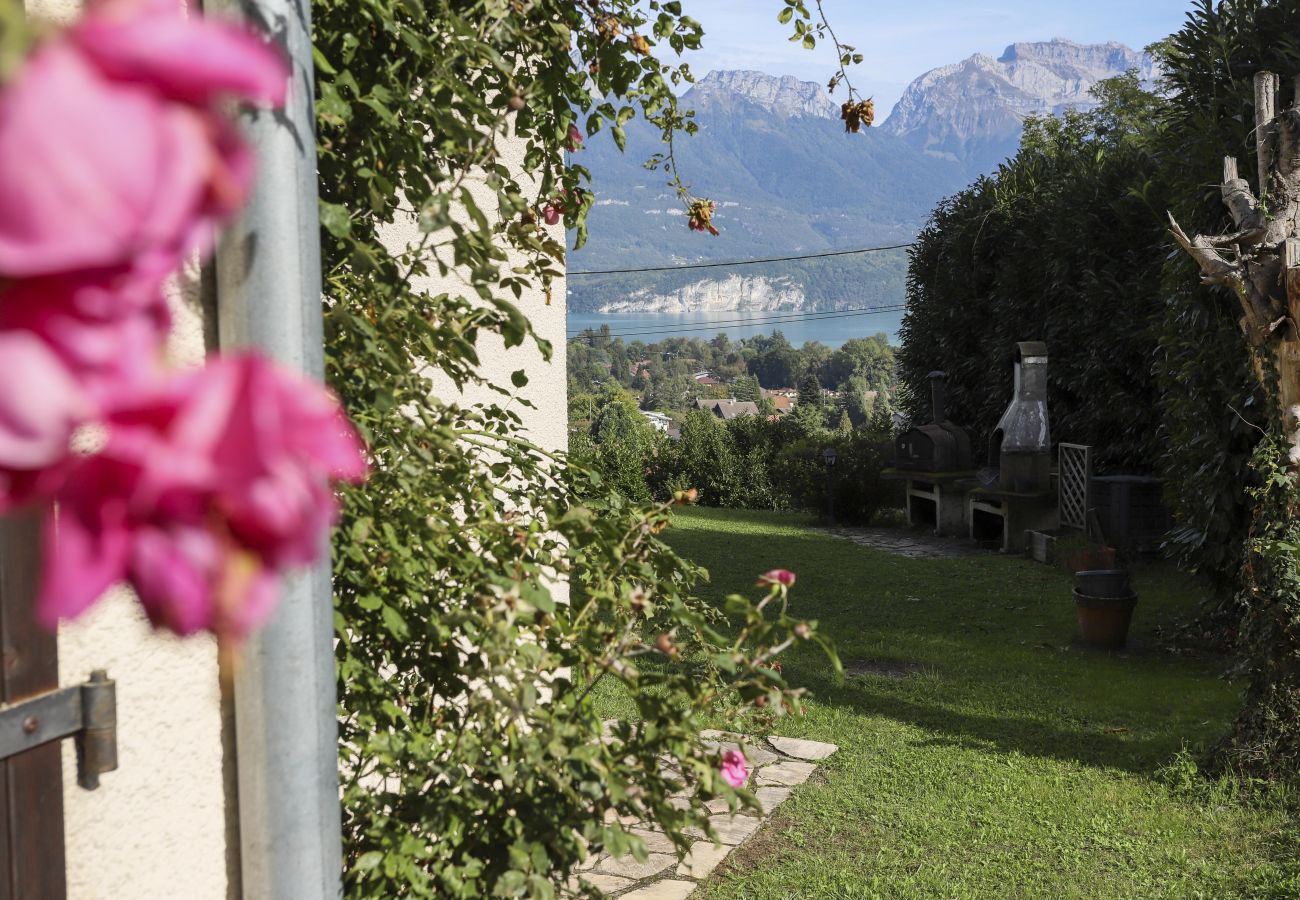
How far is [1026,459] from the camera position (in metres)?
12.5

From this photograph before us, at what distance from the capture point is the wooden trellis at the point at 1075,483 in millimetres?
11789

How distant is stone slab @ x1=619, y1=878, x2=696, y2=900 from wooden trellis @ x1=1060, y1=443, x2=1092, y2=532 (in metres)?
8.68

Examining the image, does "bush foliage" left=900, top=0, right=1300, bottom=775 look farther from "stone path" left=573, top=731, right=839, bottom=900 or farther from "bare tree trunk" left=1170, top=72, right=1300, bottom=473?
"stone path" left=573, top=731, right=839, bottom=900

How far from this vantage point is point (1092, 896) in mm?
4141

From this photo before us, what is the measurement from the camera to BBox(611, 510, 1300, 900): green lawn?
170 inches

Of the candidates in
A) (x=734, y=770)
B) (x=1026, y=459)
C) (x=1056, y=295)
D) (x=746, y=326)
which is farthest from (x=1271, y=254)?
(x=746, y=326)

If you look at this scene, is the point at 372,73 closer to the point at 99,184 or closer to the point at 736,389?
the point at 99,184

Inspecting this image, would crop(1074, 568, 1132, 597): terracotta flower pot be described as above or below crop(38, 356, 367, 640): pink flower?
below

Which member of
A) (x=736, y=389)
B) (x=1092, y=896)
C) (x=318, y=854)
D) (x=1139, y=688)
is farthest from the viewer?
(x=736, y=389)

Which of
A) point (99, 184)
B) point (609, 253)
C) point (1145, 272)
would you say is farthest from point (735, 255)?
point (99, 184)

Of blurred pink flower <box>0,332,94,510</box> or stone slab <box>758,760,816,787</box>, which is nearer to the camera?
blurred pink flower <box>0,332,94,510</box>

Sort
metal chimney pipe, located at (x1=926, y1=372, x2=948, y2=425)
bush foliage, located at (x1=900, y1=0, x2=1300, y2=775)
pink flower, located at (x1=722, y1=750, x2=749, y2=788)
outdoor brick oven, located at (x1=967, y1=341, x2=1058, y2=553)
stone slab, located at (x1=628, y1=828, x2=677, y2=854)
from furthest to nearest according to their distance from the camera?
metal chimney pipe, located at (x1=926, y1=372, x2=948, y2=425)
outdoor brick oven, located at (x1=967, y1=341, x2=1058, y2=553)
bush foliage, located at (x1=900, y1=0, x2=1300, y2=775)
stone slab, located at (x1=628, y1=828, x2=677, y2=854)
pink flower, located at (x1=722, y1=750, x2=749, y2=788)

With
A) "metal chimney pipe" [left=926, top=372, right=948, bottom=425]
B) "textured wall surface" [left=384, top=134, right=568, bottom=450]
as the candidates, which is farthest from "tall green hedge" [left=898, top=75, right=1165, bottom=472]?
"textured wall surface" [left=384, top=134, right=568, bottom=450]

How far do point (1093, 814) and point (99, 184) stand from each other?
5376 mm
